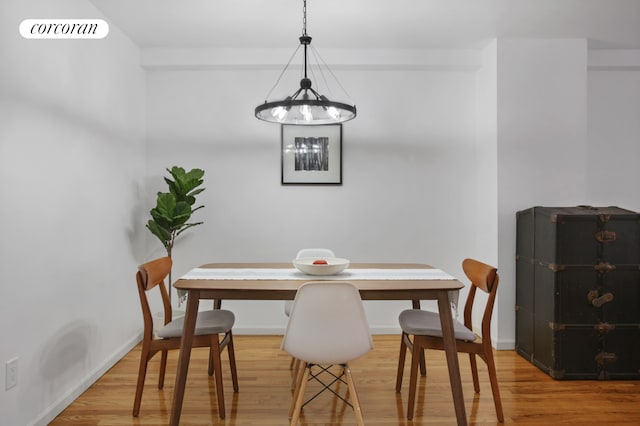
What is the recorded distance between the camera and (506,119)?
3467 millimetres

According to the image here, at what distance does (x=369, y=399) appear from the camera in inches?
99.8

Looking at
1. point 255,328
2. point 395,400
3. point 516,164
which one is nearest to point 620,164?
point 516,164

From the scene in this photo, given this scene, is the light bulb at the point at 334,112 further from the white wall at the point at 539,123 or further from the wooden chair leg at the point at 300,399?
the white wall at the point at 539,123

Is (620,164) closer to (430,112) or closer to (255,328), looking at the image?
(430,112)

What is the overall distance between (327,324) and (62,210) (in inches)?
70.7

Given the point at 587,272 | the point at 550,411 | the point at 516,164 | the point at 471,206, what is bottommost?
the point at 550,411

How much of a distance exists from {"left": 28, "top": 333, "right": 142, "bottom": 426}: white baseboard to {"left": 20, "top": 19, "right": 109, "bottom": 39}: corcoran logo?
2.03 metres

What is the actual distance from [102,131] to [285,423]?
2407mm

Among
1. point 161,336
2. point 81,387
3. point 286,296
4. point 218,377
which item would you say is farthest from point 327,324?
point 81,387

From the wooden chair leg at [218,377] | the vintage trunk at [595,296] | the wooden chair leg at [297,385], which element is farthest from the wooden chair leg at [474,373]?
the wooden chair leg at [218,377]

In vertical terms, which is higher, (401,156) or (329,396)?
(401,156)

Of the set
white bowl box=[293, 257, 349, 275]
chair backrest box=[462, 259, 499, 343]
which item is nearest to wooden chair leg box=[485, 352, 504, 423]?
chair backrest box=[462, 259, 499, 343]

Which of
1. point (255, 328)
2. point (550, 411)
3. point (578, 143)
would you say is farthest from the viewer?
point (255, 328)

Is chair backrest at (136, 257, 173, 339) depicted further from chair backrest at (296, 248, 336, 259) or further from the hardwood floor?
chair backrest at (296, 248, 336, 259)
